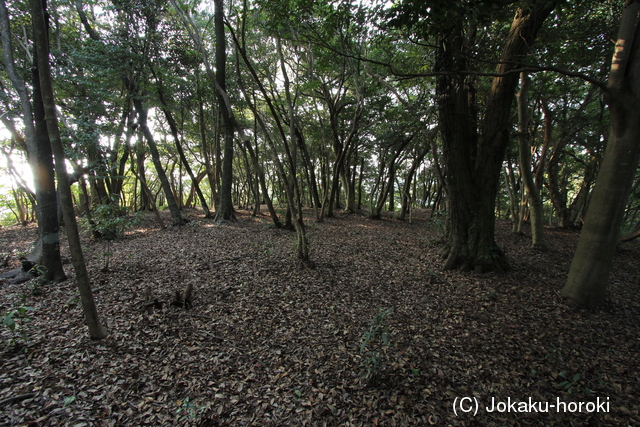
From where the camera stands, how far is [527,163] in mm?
7023

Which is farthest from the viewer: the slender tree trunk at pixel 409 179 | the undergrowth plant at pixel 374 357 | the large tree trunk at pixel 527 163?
the slender tree trunk at pixel 409 179

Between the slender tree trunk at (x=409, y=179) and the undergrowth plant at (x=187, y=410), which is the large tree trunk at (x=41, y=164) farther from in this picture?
the slender tree trunk at (x=409, y=179)

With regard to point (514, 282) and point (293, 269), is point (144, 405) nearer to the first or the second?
point (293, 269)

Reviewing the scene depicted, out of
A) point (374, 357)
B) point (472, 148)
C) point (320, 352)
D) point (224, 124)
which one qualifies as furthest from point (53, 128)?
point (224, 124)

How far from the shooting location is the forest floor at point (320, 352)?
248 centimetres

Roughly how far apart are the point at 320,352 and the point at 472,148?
507cm

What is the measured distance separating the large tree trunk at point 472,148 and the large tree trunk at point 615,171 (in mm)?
1463

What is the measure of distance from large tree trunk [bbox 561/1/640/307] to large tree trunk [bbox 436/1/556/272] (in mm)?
1463

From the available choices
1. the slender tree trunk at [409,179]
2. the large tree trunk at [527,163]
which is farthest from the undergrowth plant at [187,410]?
the slender tree trunk at [409,179]

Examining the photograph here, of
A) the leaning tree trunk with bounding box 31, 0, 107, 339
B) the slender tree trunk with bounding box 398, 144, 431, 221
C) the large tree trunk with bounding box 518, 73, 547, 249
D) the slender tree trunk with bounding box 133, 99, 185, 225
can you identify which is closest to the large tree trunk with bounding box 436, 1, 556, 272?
the large tree trunk with bounding box 518, 73, 547, 249

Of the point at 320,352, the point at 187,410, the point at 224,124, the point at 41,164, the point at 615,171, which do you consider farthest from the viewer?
the point at 224,124

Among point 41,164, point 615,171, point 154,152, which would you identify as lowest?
point 615,171

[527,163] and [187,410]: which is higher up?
[527,163]

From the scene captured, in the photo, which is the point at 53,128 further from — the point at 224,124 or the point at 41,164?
the point at 224,124
